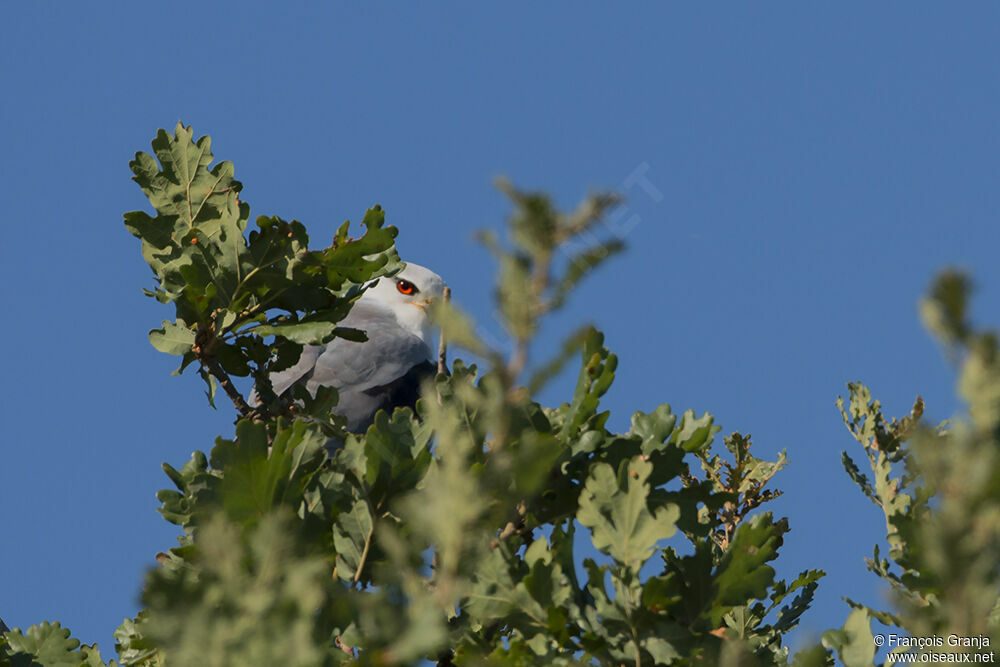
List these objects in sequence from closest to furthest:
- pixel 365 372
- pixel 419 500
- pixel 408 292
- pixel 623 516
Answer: pixel 419 500 < pixel 623 516 < pixel 365 372 < pixel 408 292

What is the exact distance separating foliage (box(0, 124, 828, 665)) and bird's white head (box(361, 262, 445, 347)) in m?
5.56

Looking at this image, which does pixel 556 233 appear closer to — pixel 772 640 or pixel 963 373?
Result: pixel 963 373

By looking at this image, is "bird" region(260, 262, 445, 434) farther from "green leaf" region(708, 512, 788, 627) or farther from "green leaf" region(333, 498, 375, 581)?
"green leaf" region(708, 512, 788, 627)

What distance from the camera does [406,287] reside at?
1033 centimetres

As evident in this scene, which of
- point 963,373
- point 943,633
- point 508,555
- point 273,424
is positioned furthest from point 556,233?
point 273,424

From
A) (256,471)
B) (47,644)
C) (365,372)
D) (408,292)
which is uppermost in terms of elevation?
(408,292)

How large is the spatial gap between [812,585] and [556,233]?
2.75m

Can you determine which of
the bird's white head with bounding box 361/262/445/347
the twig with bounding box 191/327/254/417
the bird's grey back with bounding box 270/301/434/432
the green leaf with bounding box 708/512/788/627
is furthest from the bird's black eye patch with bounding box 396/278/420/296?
the green leaf with bounding box 708/512/788/627

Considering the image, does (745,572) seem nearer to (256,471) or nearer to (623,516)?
(623,516)

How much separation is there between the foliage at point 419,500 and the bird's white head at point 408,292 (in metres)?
5.56

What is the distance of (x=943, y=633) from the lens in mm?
2324

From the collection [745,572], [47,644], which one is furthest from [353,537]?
[47,644]

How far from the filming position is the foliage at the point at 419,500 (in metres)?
1.62

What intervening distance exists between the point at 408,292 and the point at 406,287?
0.18 ft
